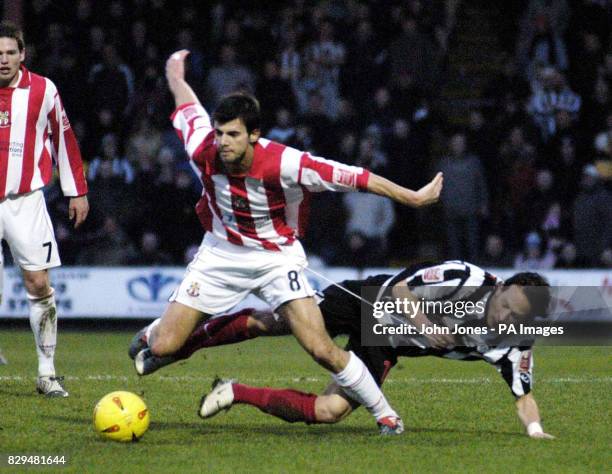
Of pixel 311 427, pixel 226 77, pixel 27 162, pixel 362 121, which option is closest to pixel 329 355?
pixel 311 427

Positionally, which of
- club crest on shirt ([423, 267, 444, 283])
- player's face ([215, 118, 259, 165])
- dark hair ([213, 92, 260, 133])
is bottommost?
club crest on shirt ([423, 267, 444, 283])

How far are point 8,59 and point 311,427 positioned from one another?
9.56 feet

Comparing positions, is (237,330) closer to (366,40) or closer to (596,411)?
(596,411)

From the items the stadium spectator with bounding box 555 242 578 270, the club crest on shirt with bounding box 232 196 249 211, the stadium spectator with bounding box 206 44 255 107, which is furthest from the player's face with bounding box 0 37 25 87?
the stadium spectator with bounding box 555 242 578 270

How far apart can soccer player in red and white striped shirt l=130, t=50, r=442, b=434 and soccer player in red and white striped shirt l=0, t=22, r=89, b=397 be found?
4.81 feet

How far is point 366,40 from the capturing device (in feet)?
49.1

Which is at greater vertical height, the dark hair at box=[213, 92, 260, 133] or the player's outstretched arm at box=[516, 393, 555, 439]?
the dark hair at box=[213, 92, 260, 133]

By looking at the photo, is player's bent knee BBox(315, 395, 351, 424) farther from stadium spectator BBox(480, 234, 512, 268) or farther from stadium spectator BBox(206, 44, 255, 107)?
stadium spectator BBox(206, 44, 255, 107)

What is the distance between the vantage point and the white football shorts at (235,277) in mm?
6805

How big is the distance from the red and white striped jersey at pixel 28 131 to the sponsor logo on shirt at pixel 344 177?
2.43 meters

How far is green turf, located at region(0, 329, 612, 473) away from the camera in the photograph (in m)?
6.18

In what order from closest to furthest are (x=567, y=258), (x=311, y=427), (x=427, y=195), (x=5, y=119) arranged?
(x=427, y=195)
(x=311, y=427)
(x=5, y=119)
(x=567, y=258)

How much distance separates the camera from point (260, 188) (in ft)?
22.1

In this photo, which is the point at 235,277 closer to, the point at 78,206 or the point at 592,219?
the point at 78,206
